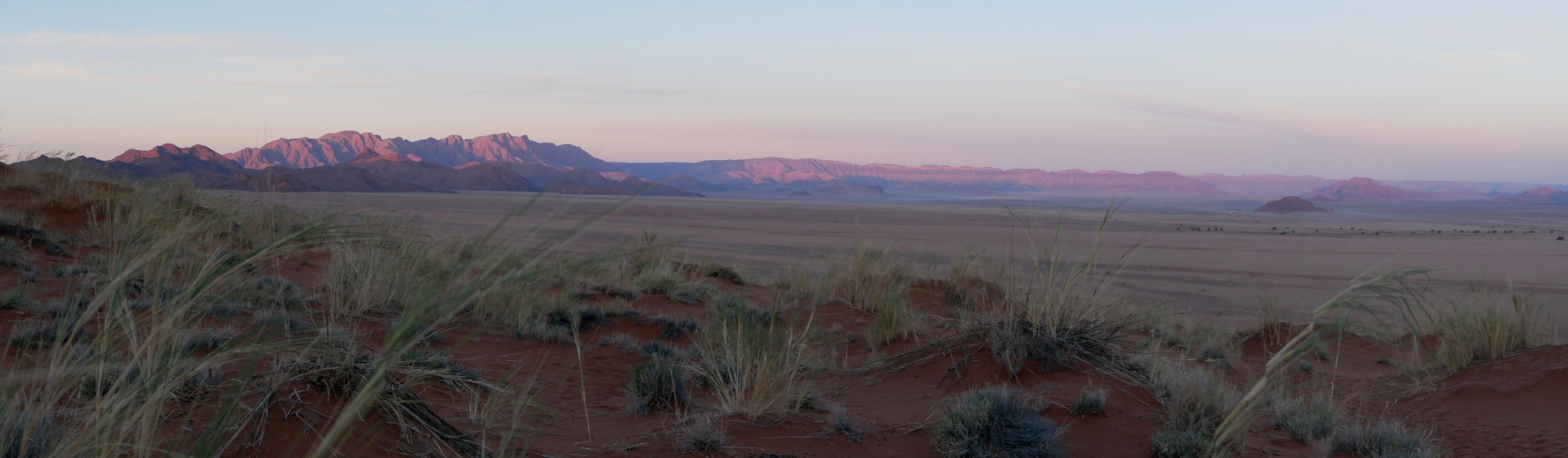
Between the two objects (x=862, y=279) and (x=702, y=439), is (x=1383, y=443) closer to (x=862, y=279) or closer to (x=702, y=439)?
(x=702, y=439)

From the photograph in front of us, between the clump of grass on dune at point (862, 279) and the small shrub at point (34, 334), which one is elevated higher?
the small shrub at point (34, 334)

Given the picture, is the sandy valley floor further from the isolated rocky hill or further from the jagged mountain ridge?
the jagged mountain ridge

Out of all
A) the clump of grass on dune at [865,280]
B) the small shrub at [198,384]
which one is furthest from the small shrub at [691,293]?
the small shrub at [198,384]

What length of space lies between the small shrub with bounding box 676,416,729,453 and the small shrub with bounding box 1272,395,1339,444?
3.20 metres

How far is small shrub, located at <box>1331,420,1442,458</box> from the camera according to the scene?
4152 millimetres

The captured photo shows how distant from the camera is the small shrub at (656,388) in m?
5.01

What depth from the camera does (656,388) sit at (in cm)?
509

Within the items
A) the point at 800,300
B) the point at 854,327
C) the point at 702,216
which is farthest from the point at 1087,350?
the point at 702,216

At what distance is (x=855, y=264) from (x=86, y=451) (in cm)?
895

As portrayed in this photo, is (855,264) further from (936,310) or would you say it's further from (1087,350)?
(1087,350)

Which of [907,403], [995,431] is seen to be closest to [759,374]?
[907,403]

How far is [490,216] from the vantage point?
40.6 m

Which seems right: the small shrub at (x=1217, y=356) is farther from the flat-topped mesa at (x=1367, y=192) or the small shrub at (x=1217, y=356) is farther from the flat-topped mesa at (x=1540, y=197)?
the flat-topped mesa at (x=1540, y=197)

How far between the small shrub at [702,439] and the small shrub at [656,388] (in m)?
0.70
